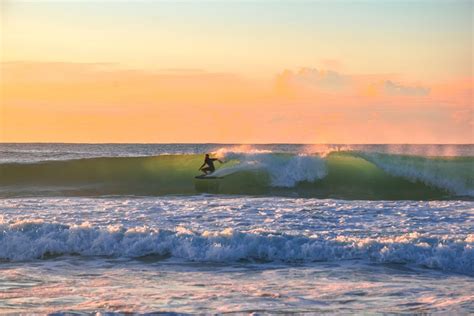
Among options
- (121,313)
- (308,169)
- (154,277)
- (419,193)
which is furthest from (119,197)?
(121,313)

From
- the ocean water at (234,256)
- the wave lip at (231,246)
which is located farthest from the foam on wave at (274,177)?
the wave lip at (231,246)

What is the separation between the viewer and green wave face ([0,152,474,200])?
26.7 m

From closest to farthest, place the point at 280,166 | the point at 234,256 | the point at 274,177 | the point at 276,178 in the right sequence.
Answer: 1. the point at 234,256
2. the point at 276,178
3. the point at 274,177
4. the point at 280,166

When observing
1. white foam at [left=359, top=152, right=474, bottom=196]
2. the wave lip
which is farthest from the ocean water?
white foam at [left=359, top=152, right=474, bottom=196]

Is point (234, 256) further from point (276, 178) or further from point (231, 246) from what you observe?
point (276, 178)

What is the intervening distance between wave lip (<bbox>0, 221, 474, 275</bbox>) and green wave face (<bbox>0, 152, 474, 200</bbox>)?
38.8 ft

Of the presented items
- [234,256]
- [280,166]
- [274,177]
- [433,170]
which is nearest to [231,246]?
[234,256]

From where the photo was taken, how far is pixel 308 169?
29.0 meters

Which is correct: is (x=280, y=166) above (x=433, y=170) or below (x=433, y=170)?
above

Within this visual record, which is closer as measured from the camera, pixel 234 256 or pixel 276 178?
pixel 234 256

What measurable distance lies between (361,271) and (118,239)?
16.4 feet

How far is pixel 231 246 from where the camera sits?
1340 cm

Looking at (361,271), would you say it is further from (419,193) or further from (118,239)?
(419,193)

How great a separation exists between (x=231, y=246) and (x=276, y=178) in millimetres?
14906
